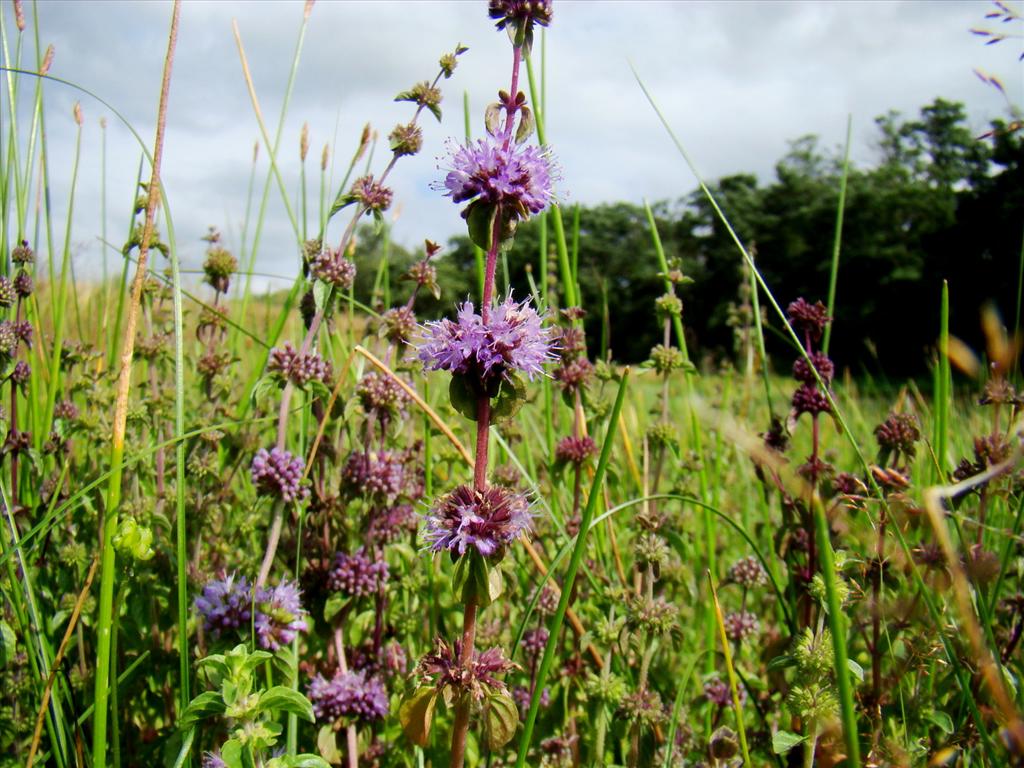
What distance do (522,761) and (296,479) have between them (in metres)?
0.68

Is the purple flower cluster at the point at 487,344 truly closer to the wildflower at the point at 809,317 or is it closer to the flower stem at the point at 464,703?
the flower stem at the point at 464,703

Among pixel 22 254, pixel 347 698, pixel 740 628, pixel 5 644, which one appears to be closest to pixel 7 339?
pixel 22 254

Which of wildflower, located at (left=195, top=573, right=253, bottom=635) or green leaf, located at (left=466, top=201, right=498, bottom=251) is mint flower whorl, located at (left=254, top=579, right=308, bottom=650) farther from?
green leaf, located at (left=466, top=201, right=498, bottom=251)

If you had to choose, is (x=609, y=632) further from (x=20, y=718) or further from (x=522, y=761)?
(x=20, y=718)

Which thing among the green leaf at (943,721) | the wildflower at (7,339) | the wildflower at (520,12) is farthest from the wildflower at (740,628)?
the wildflower at (7,339)

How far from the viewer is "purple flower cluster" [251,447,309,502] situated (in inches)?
53.5

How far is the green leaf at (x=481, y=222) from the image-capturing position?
36.6 inches

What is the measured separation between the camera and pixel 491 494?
36.5 inches

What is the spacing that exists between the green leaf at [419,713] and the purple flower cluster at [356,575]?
0.54 meters

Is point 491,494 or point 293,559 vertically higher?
point 491,494

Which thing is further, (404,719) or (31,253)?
(31,253)

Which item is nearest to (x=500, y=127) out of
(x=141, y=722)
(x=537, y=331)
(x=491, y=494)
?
(x=537, y=331)

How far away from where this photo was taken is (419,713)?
0.93 meters

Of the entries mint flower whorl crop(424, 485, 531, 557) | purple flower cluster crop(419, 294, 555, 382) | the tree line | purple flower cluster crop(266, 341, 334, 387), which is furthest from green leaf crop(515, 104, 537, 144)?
the tree line
